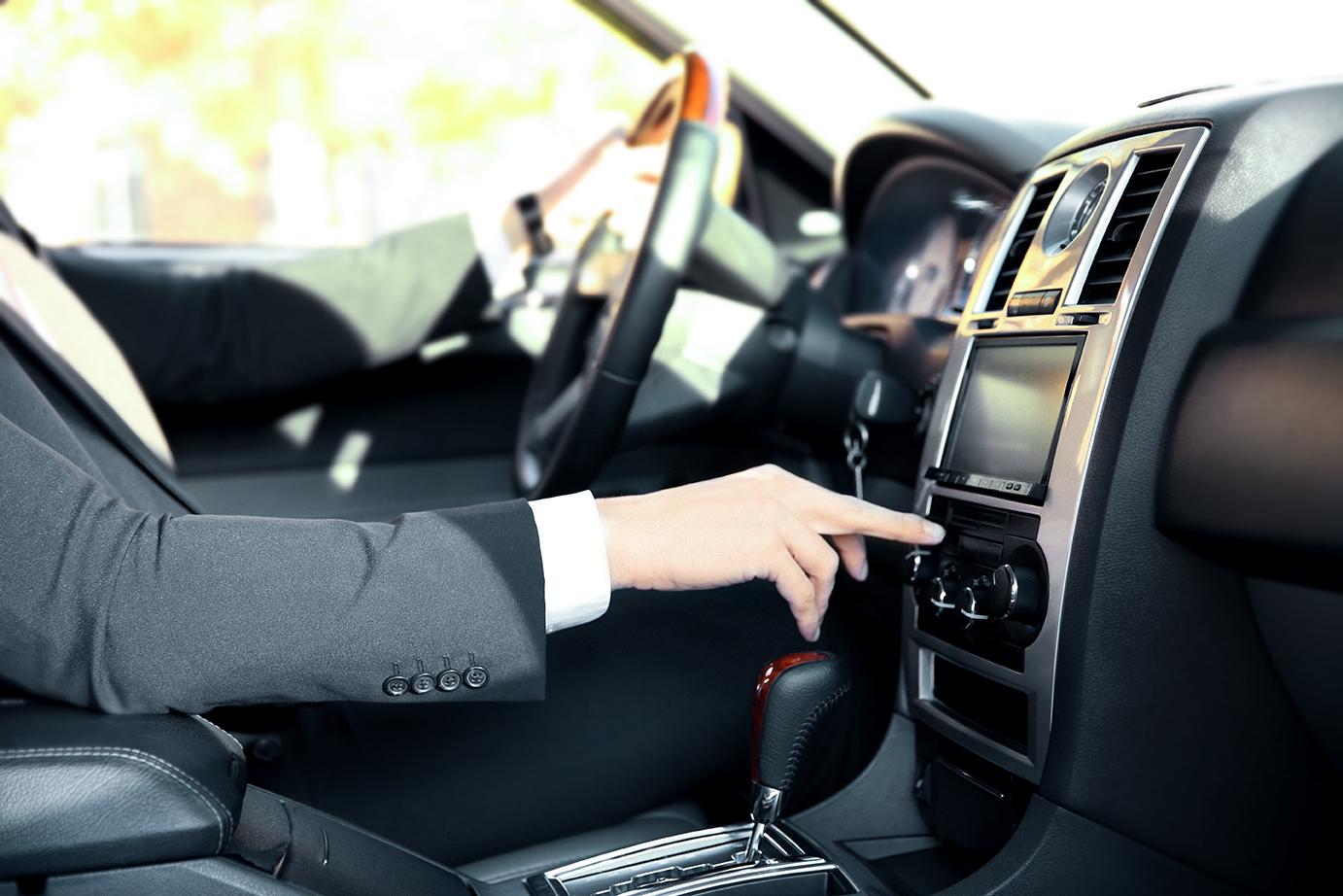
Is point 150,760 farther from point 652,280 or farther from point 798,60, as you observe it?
point 798,60

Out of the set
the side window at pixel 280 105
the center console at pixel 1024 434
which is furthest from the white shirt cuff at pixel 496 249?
the side window at pixel 280 105

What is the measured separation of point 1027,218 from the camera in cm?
91

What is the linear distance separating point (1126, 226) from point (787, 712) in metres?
0.43

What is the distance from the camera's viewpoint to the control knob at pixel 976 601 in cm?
79

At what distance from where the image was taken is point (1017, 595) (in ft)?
2.54

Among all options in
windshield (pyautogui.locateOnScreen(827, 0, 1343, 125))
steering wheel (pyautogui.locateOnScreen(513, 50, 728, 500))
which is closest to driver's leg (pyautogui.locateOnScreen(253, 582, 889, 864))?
steering wheel (pyautogui.locateOnScreen(513, 50, 728, 500))

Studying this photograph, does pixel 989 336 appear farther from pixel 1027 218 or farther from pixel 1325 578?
pixel 1325 578

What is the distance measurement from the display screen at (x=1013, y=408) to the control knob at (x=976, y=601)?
0.28 feet

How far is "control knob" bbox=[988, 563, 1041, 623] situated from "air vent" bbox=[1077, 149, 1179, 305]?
0.20 meters

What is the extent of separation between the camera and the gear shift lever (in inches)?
32.0

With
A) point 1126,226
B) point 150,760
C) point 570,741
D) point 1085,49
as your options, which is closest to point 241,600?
point 150,760

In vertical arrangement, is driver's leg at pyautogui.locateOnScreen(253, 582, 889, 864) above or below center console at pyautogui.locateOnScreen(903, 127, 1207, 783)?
below

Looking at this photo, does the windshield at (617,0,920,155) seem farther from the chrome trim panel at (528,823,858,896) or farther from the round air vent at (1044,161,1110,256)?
the chrome trim panel at (528,823,858,896)

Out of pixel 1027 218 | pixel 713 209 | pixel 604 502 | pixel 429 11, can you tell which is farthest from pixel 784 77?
pixel 429 11
